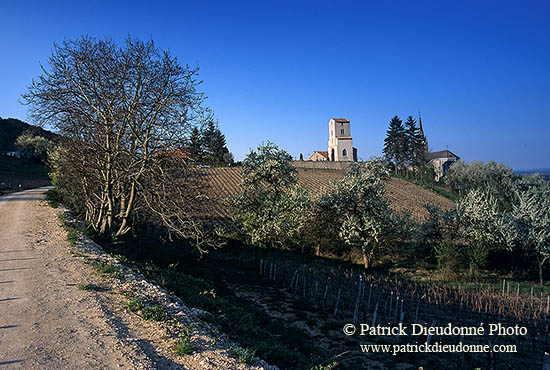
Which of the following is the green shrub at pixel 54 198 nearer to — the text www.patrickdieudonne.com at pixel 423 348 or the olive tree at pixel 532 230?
the text www.patrickdieudonne.com at pixel 423 348

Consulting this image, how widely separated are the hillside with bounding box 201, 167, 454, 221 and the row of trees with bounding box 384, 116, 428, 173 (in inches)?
540

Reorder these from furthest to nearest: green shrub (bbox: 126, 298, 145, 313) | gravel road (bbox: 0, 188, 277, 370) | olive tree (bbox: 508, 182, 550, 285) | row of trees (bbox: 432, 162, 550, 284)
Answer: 1. row of trees (bbox: 432, 162, 550, 284)
2. olive tree (bbox: 508, 182, 550, 285)
3. green shrub (bbox: 126, 298, 145, 313)
4. gravel road (bbox: 0, 188, 277, 370)

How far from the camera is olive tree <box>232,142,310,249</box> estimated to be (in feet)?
87.8

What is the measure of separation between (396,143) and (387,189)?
31.3 m

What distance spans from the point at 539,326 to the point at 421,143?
83.7m

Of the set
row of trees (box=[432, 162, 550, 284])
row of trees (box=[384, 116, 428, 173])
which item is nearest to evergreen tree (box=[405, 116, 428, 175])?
row of trees (box=[384, 116, 428, 173])

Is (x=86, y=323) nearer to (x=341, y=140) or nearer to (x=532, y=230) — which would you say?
(x=532, y=230)

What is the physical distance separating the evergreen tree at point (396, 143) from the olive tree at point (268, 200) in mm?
69737

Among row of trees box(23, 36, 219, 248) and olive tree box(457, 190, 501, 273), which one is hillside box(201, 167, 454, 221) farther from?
row of trees box(23, 36, 219, 248)

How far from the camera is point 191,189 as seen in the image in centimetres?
1808

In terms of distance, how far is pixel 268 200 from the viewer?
27469 mm

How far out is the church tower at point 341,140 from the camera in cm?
9712

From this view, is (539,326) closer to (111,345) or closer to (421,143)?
(111,345)

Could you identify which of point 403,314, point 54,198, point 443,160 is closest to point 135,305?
point 403,314
